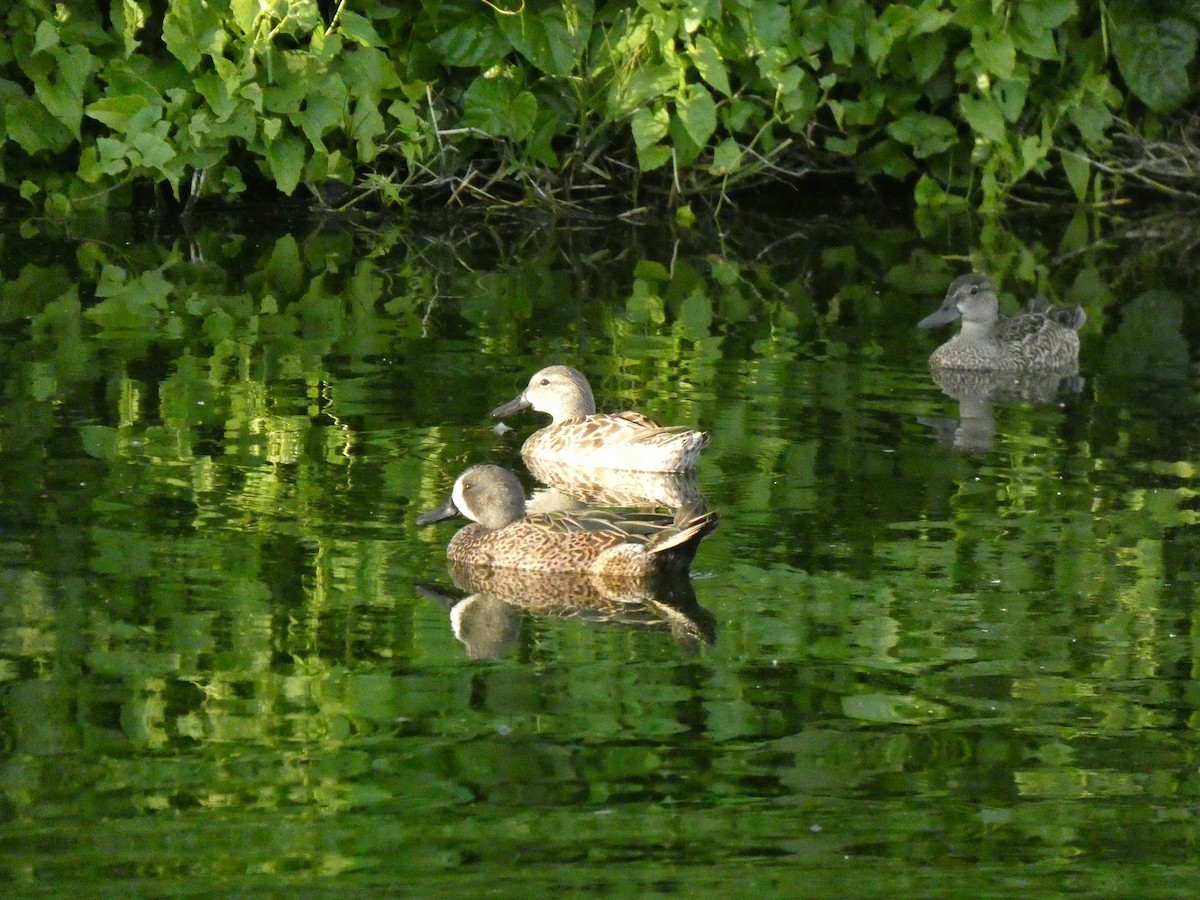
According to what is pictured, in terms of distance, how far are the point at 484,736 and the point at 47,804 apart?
115cm

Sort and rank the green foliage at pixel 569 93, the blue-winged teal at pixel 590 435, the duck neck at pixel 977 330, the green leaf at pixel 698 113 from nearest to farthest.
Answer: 1. the blue-winged teal at pixel 590 435
2. the duck neck at pixel 977 330
3. the green foliage at pixel 569 93
4. the green leaf at pixel 698 113

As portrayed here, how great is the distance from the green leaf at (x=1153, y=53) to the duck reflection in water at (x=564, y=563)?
12.0m

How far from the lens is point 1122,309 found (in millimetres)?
13898

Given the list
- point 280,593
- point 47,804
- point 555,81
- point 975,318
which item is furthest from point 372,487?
point 555,81

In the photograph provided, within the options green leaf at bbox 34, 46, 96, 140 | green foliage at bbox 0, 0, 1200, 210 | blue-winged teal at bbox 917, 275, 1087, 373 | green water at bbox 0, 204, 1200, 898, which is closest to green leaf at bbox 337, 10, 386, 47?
green foliage at bbox 0, 0, 1200, 210

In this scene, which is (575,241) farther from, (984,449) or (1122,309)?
(984,449)

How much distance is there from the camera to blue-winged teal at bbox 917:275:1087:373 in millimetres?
11758

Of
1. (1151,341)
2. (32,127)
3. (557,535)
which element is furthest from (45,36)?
(557,535)

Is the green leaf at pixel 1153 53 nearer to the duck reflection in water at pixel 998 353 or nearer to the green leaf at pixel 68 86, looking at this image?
the duck reflection in water at pixel 998 353

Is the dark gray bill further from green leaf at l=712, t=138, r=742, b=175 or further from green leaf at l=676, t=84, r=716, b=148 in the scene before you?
green leaf at l=712, t=138, r=742, b=175

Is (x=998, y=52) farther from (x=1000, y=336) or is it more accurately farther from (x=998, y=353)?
(x=998, y=353)

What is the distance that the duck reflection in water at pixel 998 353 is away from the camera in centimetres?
1109

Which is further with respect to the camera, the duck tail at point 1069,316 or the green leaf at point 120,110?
the green leaf at point 120,110

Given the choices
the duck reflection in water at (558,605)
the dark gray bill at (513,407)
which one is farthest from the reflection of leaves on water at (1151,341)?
the duck reflection in water at (558,605)
